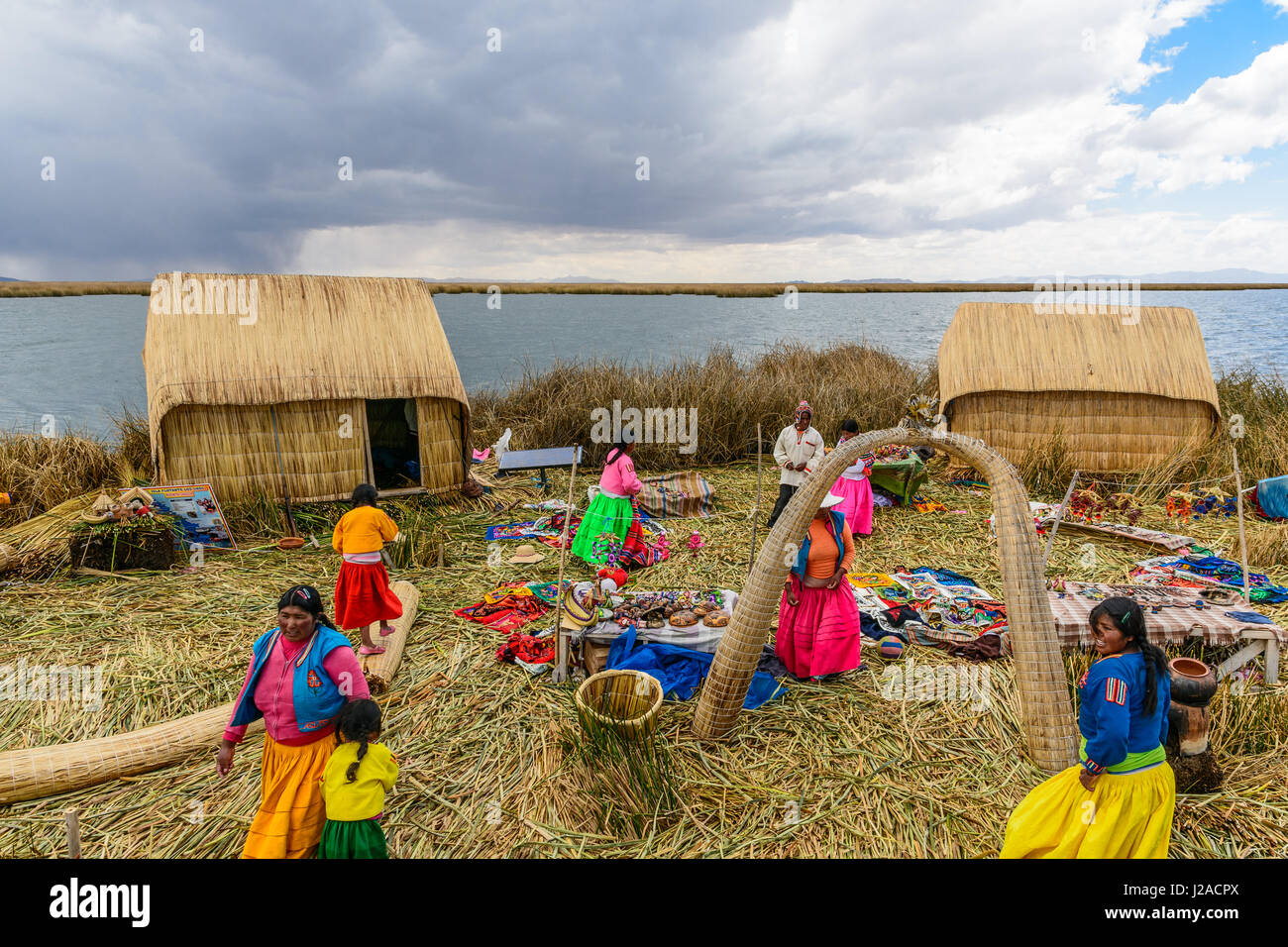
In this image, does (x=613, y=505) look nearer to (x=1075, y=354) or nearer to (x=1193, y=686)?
(x=1193, y=686)

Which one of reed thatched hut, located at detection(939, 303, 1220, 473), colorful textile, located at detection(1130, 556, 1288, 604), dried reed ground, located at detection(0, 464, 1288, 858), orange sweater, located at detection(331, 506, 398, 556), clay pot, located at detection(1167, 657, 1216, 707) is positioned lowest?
dried reed ground, located at detection(0, 464, 1288, 858)

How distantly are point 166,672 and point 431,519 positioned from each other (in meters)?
3.48

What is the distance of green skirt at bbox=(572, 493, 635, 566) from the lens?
674 cm

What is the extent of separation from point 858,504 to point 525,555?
146 inches

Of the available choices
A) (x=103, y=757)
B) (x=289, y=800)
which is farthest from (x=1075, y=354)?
(x=103, y=757)

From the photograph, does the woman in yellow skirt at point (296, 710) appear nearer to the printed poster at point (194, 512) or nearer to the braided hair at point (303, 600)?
the braided hair at point (303, 600)

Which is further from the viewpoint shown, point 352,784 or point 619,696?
point 619,696

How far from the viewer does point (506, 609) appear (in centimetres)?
570

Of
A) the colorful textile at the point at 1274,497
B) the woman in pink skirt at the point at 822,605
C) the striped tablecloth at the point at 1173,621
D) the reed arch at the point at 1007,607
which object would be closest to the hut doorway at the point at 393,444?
the woman in pink skirt at the point at 822,605

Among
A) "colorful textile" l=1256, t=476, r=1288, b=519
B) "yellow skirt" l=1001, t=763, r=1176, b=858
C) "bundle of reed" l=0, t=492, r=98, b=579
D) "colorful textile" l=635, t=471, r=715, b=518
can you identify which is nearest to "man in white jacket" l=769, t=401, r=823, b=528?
"colorful textile" l=635, t=471, r=715, b=518

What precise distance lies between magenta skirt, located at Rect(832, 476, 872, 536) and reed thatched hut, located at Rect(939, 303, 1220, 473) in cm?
293

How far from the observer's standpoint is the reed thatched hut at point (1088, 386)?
9.12 metres

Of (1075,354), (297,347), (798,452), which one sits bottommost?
(798,452)

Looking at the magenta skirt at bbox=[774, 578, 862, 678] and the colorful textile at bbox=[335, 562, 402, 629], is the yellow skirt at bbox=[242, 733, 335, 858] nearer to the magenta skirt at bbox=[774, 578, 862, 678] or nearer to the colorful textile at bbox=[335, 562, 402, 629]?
the colorful textile at bbox=[335, 562, 402, 629]
